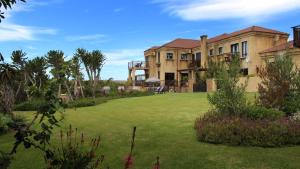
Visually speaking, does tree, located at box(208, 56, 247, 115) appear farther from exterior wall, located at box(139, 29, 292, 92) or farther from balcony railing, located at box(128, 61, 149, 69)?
balcony railing, located at box(128, 61, 149, 69)

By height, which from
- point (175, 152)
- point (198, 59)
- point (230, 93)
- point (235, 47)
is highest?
point (235, 47)

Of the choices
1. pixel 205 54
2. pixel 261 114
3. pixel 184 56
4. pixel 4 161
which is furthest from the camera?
pixel 184 56

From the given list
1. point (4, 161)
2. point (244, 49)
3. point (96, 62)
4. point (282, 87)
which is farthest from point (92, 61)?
point (4, 161)

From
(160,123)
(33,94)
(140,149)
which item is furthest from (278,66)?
(33,94)

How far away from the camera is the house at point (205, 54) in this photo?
132 feet

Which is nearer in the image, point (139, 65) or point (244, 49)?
point (244, 49)

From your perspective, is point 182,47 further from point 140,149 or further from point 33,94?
point 33,94

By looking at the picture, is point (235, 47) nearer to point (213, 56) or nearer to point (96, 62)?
point (213, 56)

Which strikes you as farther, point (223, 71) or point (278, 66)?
point (278, 66)

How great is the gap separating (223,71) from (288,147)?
394cm

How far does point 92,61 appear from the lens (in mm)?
37531

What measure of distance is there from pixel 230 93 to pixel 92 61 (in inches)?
1046

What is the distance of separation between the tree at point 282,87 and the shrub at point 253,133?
10.2 ft

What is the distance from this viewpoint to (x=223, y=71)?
42.3ft
